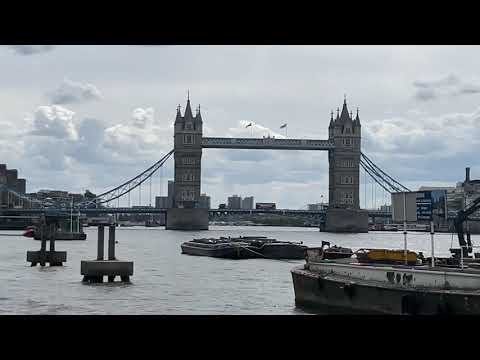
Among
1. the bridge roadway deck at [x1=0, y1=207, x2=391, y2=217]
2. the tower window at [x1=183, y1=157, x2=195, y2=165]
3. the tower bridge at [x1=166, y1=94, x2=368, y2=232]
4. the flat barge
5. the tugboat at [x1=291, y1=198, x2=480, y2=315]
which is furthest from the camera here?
the tower window at [x1=183, y1=157, x2=195, y2=165]

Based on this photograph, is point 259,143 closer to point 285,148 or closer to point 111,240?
point 285,148

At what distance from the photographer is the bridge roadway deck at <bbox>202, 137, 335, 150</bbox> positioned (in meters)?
174

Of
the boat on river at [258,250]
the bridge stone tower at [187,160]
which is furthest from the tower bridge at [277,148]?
the boat on river at [258,250]

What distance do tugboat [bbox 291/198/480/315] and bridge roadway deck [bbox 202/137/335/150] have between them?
467 ft

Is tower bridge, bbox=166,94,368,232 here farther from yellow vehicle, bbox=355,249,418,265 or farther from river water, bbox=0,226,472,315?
yellow vehicle, bbox=355,249,418,265

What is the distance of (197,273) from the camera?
5078cm

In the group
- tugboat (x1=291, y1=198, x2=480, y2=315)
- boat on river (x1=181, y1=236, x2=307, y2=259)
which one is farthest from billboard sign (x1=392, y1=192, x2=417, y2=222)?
boat on river (x1=181, y1=236, x2=307, y2=259)

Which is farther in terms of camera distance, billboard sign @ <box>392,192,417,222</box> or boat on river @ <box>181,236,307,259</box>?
boat on river @ <box>181,236,307,259</box>
